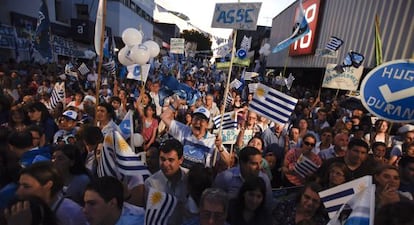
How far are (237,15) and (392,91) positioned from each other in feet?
7.51

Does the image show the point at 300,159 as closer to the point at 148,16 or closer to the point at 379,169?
the point at 379,169

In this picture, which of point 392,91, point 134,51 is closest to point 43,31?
point 134,51

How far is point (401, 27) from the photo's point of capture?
356 inches

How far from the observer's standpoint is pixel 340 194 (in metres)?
2.10

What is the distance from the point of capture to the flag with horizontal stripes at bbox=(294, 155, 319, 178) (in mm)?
3930

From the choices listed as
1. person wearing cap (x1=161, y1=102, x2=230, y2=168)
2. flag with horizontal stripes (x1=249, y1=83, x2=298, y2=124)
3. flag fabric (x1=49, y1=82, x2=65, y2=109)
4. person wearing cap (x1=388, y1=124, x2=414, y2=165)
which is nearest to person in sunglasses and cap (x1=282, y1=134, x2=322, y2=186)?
flag with horizontal stripes (x1=249, y1=83, x2=298, y2=124)

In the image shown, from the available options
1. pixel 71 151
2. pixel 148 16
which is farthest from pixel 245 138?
pixel 148 16

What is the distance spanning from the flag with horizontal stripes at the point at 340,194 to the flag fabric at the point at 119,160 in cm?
165

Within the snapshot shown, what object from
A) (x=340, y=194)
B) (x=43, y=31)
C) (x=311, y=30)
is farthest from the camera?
(x=311, y=30)

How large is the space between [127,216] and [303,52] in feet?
54.9

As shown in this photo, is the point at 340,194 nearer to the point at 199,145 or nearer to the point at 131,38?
the point at 199,145

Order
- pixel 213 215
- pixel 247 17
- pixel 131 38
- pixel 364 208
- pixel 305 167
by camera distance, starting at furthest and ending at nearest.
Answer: pixel 131 38 < pixel 247 17 < pixel 305 167 < pixel 213 215 < pixel 364 208

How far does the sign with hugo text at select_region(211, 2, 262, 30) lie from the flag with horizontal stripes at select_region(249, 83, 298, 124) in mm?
943

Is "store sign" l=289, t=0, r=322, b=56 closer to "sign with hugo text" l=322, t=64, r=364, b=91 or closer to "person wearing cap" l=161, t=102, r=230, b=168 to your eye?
"sign with hugo text" l=322, t=64, r=364, b=91
